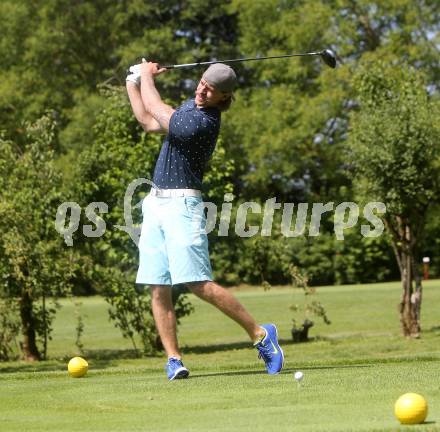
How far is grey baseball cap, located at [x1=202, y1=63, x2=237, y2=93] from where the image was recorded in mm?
7883

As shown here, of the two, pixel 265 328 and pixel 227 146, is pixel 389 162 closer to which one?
pixel 265 328

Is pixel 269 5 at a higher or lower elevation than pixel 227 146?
higher

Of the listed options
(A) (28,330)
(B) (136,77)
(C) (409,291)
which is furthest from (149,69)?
(C) (409,291)

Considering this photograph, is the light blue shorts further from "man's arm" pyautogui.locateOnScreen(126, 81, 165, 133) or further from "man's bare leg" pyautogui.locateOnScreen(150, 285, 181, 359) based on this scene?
"man's arm" pyautogui.locateOnScreen(126, 81, 165, 133)

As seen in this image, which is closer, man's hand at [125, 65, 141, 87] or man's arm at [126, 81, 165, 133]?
man's arm at [126, 81, 165, 133]

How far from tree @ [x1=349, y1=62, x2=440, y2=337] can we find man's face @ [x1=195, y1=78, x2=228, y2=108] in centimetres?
1022

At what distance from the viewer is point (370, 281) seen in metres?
40.6

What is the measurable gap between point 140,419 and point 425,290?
27154mm

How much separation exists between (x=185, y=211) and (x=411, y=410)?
3.19m

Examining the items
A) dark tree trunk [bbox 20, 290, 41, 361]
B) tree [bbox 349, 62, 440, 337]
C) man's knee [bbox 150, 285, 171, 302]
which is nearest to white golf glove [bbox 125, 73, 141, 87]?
man's knee [bbox 150, 285, 171, 302]

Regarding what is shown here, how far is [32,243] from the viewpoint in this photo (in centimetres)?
1647

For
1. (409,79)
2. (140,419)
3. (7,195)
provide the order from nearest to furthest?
(140,419)
(7,195)
(409,79)

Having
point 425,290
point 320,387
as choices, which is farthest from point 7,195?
point 425,290

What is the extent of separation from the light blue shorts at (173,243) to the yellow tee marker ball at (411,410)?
113 inches
